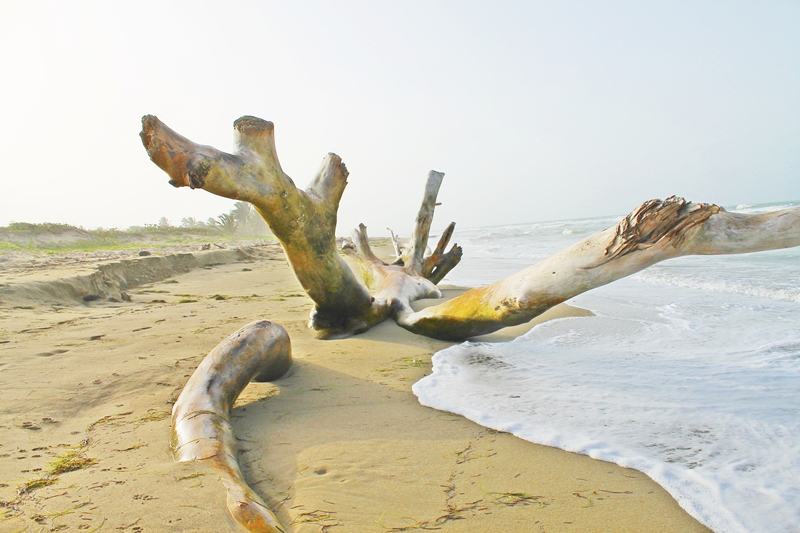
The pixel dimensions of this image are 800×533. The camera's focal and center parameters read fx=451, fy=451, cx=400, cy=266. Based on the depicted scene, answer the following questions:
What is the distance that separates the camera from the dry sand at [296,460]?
1.38 m

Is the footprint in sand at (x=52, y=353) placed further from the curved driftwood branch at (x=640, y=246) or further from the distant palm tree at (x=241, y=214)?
the distant palm tree at (x=241, y=214)

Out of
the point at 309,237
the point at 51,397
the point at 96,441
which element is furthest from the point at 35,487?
the point at 309,237

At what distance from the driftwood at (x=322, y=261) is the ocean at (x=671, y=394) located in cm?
51

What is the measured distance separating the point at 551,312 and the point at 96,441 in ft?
13.3

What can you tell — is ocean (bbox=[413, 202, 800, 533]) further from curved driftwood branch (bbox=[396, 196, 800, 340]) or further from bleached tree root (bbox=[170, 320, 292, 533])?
bleached tree root (bbox=[170, 320, 292, 533])

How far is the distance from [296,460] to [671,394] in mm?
1986

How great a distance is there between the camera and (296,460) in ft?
5.86

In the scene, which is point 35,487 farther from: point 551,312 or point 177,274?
point 177,274

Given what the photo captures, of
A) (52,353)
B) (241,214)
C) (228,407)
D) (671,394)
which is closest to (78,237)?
(52,353)

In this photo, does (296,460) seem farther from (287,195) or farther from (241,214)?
(241,214)

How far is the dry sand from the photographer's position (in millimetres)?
1379

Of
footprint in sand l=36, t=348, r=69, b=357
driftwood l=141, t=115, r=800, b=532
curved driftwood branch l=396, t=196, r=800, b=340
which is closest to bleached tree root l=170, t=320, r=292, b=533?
driftwood l=141, t=115, r=800, b=532

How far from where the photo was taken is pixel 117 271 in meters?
6.60

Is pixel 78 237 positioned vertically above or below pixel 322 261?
above
